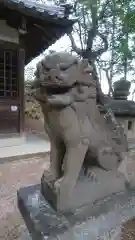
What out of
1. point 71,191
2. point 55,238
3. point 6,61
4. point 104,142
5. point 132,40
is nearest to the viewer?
point 55,238

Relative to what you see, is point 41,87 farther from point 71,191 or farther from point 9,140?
point 9,140

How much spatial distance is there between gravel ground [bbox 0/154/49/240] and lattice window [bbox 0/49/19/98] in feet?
5.45

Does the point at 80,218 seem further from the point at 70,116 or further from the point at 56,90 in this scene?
A: the point at 56,90

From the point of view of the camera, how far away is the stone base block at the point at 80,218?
1.06 metres

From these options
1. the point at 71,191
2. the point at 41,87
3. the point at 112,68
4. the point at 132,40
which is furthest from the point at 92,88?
the point at 112,68

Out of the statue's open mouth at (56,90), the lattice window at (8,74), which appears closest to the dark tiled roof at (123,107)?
the statue's open mouth at (56,90)

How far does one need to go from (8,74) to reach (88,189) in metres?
3.87

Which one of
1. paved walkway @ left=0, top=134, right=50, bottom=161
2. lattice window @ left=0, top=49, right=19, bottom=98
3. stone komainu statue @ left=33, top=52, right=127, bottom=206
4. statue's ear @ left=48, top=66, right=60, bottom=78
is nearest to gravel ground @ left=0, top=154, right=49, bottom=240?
paved walkway @ left=0, top=134, right=50, bottom=161

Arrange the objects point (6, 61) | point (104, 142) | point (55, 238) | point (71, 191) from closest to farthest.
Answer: point (55, 238) < point (71, 191) < point (104, 142) < point (6, 61)

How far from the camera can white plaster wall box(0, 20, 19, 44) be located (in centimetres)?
437

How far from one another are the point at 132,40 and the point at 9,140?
3.12 metres

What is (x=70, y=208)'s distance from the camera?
117 centimetres

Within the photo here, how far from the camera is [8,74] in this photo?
458 cm

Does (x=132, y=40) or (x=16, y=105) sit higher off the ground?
(x=132, y=40)
